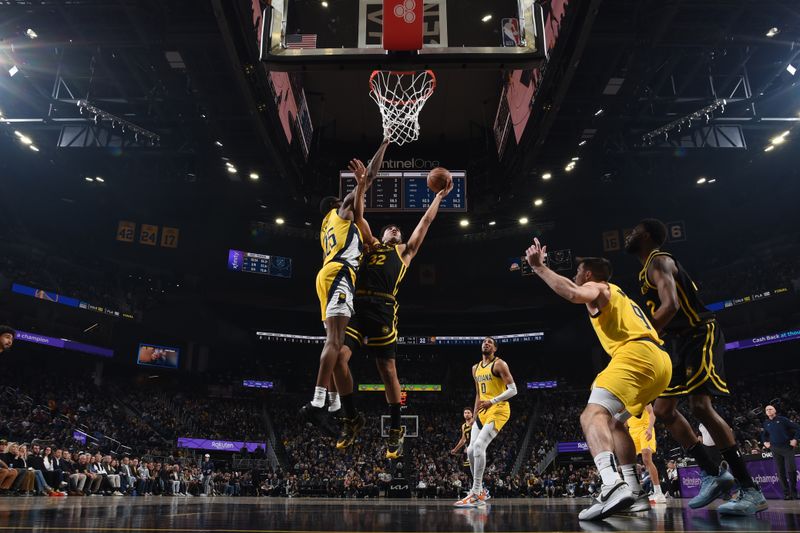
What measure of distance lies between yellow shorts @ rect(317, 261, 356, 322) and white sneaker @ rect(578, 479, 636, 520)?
7.97 feet

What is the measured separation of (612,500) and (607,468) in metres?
0.18

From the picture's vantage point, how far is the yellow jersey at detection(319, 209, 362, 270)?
499 centimetres

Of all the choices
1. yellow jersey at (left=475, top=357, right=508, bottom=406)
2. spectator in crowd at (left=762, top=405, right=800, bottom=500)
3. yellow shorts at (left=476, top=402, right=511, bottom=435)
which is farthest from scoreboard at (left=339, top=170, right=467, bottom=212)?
spectator in crowd at (left=762, top=405, right=800, bottom=500)

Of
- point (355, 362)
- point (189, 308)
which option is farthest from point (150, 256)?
point (355, 362)


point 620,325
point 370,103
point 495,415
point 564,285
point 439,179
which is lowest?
point 495,415

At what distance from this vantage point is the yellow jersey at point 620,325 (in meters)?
3.88

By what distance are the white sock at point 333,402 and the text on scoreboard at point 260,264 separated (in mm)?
21989

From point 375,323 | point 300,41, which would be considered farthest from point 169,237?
point 375,323

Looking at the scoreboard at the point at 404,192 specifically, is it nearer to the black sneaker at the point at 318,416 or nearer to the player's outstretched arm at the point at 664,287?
the black sneaker at the point at 318,416

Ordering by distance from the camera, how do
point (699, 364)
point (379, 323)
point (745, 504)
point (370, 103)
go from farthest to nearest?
point (370, 103)
point (379, 323)
point (699, 364)
point (745, 504)

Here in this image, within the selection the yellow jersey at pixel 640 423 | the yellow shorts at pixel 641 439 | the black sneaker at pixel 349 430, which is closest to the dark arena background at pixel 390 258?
the black sneaker at pixel 349 430

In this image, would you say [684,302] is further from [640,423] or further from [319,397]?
[640,423]

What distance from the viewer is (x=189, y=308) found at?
2756cm

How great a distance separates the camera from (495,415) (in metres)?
7.42
